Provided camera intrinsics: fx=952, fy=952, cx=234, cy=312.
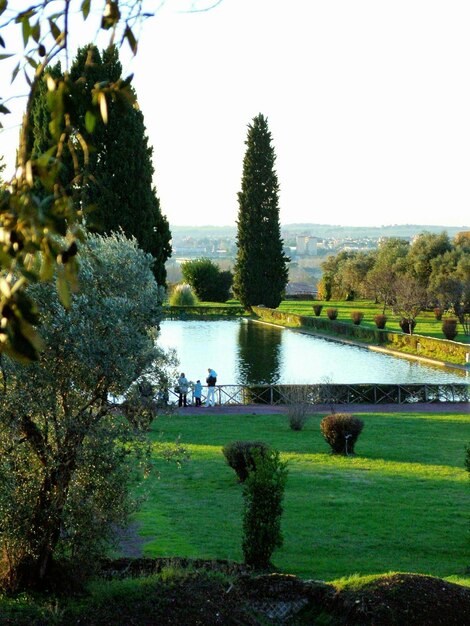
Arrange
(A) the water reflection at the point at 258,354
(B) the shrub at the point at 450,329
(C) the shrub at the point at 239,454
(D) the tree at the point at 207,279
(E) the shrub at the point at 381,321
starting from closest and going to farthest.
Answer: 1. (C) the shrub at the point at 239,454
2. (A) the water reflection at the point at 258,354
3. (B) the shrub at the point at 450,329
4. (E) the shrub at the point at 381,321
5. (D) the tree at the point at 207,279

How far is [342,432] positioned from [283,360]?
1821 centimetres

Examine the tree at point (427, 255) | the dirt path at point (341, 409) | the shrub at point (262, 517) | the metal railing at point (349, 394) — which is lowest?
the dirt path at point (341, 409)

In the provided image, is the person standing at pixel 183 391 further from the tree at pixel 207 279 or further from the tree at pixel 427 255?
the tree at pixel 207 279

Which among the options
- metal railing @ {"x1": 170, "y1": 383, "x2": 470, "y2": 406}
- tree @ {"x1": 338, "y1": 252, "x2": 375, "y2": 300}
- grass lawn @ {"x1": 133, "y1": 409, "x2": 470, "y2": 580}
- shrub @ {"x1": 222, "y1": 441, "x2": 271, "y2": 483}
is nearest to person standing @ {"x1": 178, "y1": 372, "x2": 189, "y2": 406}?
metal railing @ {"x1": 170, "y1": 383, "x2": 470, "y2": 406}

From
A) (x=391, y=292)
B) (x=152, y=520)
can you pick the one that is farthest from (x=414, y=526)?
(x=391, y=292)

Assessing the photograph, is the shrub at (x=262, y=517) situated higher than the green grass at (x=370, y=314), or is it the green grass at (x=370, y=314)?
the shrub at (x=262, y=517)

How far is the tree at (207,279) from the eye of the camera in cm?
6575

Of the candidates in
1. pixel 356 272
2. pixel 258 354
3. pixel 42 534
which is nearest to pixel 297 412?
pixel 42 534

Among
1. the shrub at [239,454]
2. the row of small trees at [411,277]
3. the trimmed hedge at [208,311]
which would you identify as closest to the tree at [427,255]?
the row of small trees at [411,277]

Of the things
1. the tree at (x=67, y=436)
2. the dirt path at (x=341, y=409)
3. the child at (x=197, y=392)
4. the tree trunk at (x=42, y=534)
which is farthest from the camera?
the child at (x=197, y=392)

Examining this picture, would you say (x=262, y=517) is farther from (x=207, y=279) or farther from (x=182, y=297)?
(x=207, y=279)

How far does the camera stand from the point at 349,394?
24.6 m

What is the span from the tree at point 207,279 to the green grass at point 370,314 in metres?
4.51

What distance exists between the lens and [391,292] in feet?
170
